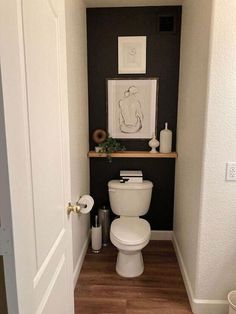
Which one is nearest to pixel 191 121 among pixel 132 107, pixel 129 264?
pixel 132 107

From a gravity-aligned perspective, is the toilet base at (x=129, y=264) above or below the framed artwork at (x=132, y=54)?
below

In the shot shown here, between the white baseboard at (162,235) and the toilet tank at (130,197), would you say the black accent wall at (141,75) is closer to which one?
the white baseboard at (162,235)

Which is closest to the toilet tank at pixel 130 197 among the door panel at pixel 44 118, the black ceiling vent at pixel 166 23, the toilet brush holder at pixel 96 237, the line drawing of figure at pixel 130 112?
the toilet brush holder at pixel 96 237

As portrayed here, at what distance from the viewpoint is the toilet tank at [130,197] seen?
100 inches

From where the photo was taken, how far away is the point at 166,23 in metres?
2.52

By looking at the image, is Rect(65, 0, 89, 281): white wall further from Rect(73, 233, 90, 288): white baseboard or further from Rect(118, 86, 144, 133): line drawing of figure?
Rect(118, 86, 144, 133): line drawing of figure

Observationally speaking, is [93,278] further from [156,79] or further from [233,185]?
[156,79]

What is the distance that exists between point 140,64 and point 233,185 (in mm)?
1482

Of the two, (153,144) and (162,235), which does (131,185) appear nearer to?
(153,144)

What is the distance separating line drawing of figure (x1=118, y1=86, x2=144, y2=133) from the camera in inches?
105

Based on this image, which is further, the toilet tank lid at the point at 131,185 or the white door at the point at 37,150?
the toilet tank lid at the point at 131,185

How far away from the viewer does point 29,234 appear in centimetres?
81

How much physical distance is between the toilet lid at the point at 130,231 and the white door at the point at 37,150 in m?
0.85

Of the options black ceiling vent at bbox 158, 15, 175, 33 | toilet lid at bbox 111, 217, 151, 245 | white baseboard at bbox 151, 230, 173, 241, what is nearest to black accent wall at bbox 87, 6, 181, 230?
black ceiling vent at bbox 158, 15, 175, 33
